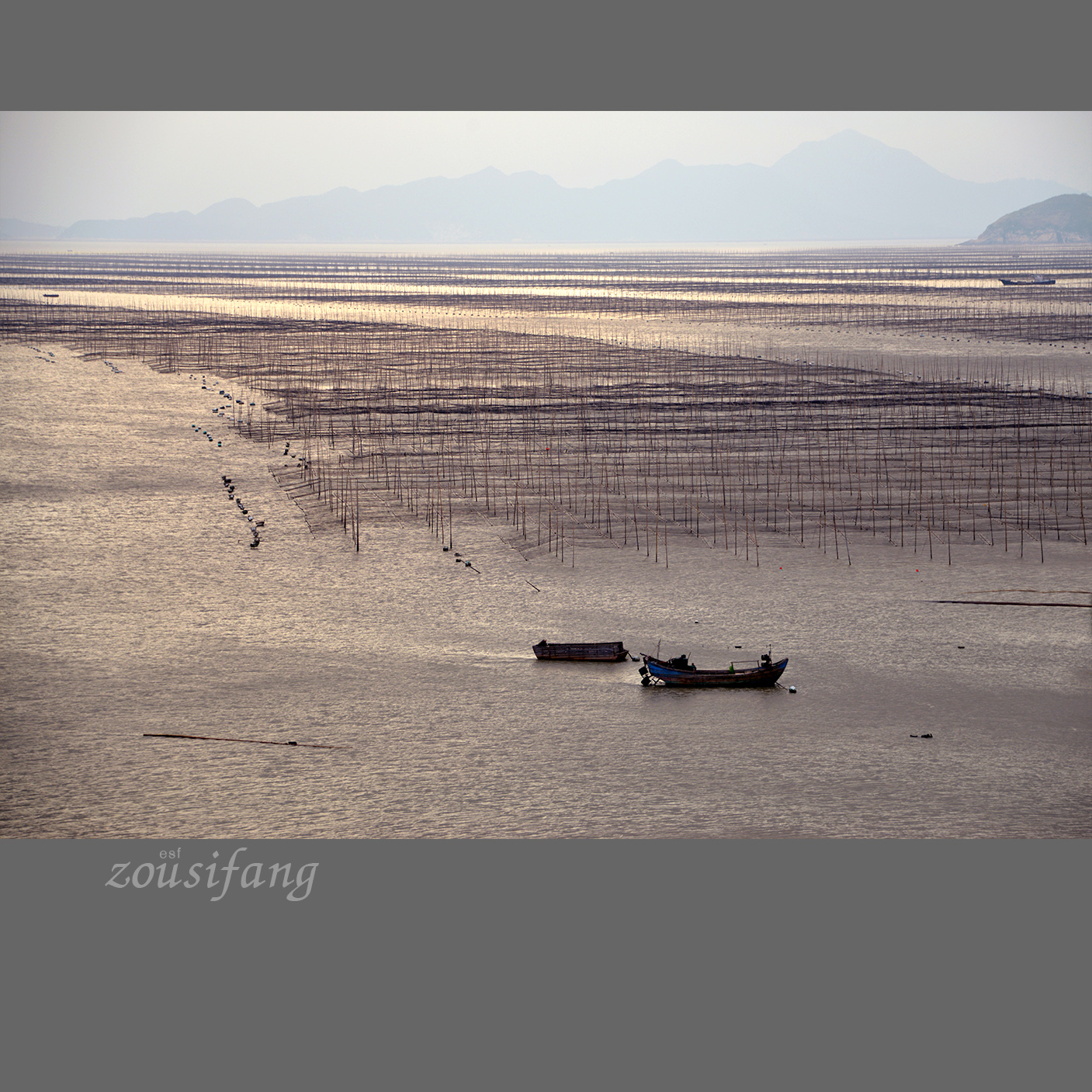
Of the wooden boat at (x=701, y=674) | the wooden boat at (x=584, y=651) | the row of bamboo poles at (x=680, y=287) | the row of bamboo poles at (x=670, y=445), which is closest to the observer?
the wooden boat at (x=701, y=674)

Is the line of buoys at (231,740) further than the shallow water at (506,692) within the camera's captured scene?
Yes

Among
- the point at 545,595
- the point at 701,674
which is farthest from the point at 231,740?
the point at 545,595

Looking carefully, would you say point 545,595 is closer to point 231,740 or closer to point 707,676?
point 707,676

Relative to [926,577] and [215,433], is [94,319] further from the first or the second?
[926,577]

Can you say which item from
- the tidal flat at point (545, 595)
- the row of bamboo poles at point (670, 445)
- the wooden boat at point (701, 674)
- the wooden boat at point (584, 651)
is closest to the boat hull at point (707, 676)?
the wooden boat at point (701, 674)

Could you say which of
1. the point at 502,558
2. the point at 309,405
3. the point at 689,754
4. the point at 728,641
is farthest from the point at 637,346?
the point at 689,754

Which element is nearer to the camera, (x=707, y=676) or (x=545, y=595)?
(x=707, y=676)

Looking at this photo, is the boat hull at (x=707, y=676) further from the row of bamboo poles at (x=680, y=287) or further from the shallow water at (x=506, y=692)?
the row of bamboo poles at (x=680, y=287)
